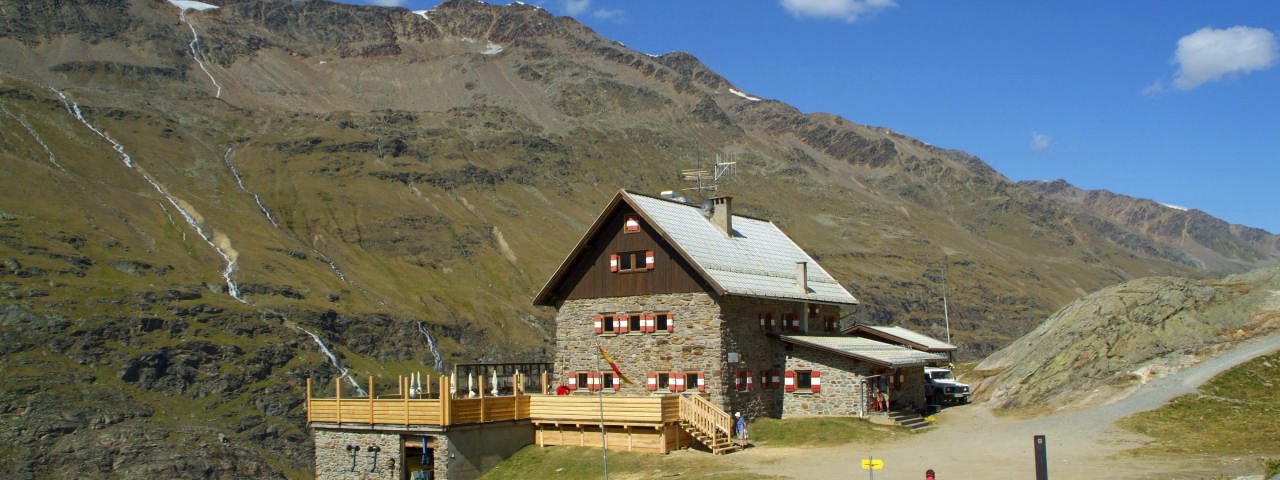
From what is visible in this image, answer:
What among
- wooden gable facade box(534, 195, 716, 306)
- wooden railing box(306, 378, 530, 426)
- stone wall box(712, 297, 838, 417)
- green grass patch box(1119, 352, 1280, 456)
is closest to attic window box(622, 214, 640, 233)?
wooden gable facade box(534, 195, 716, 306)

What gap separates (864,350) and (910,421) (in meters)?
3.70

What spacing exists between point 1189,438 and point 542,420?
75.7ft

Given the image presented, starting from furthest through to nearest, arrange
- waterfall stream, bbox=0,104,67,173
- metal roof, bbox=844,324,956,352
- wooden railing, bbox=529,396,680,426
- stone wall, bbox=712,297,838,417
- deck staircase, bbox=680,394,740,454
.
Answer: waterfall stream, bbox=0,104,67,173, metal roof, bbox=844,324,956,352, stone wall, bbox=712,297,838,417, wooden railing, bbox=529,396,680,426, deck staircase, bbox=680,394,740,454

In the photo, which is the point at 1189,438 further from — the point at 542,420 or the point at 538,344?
the point at 538,344

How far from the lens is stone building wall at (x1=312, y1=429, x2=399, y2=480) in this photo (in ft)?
136

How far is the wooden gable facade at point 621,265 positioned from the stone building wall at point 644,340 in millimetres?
409

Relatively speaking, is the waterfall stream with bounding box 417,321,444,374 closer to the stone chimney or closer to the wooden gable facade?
the stone chimney

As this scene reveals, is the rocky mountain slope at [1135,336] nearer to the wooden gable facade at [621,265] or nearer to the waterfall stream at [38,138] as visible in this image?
the wooden gable facade at [621,265]

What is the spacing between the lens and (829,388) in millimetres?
44625

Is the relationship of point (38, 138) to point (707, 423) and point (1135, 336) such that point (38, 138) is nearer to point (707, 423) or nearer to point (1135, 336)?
point (707, 423)

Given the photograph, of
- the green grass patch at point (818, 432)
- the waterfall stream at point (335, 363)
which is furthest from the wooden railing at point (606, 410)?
the waterfall stream at point (335, 363)

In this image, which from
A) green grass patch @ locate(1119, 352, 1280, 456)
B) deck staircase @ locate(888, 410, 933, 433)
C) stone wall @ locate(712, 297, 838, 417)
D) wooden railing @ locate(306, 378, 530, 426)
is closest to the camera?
green grass patch @ locate(1119, 352, 1280, 456)

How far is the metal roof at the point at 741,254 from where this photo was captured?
45.3 m

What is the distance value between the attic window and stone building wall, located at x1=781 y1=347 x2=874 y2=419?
8.58 m
